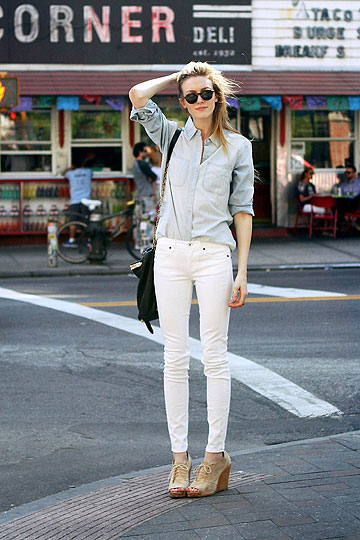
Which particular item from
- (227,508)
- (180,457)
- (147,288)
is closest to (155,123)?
(147,288)

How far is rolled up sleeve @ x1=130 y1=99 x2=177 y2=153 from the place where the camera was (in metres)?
4.80

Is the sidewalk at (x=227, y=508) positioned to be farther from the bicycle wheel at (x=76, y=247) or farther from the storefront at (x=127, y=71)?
the storefront at (x=127, y=71)

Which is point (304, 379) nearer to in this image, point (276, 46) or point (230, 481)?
point (230, 481)

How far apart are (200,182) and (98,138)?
15.3 m

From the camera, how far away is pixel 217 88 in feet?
16.0

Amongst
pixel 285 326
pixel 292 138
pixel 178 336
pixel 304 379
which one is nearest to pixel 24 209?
pixel 292 138

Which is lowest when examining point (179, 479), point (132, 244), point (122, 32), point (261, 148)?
point (179, 479)

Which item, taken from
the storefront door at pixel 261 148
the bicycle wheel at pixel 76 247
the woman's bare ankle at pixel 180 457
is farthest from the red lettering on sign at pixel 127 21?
the woman's bare ankle at pixel 180 457

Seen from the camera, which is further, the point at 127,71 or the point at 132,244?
the point at 127,71

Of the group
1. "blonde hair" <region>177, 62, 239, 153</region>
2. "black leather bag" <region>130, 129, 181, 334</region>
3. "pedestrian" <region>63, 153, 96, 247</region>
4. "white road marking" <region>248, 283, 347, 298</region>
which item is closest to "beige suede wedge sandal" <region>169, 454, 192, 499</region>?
"black leather bag" <region>130, 129, 181, 334</region>

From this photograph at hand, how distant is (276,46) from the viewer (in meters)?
20.0

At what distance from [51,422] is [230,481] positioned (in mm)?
2048

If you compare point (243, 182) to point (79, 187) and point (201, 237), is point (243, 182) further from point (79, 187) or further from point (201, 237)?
point (79, 187)

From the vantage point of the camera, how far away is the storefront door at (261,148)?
2102cm
